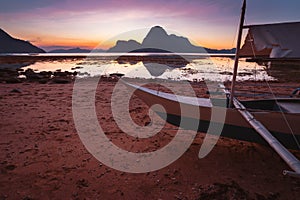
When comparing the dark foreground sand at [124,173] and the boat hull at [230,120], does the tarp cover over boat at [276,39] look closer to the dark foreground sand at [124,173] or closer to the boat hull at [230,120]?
the boat hull at [230,120]

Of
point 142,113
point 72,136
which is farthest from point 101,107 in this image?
point 72,136

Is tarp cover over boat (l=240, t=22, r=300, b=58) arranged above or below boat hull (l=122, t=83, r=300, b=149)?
above

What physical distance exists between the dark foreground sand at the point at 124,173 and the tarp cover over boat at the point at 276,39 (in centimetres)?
241

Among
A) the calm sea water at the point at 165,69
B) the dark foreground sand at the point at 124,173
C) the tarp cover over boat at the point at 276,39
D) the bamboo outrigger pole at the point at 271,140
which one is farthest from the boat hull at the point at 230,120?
the calm sea water at the point at 165,69

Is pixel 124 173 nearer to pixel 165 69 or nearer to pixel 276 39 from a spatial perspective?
pixel 276 39

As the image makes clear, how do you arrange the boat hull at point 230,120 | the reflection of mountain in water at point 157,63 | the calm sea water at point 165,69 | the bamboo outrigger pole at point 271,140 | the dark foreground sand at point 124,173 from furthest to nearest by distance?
the reflection of mountain in water at point 157,63
the calm sea water at point 165,69
the boat hull at point 230,120
the dark foreground sand at point 124,173
the bamboo outrigger pole at point 271,140

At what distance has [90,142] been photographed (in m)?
5.35

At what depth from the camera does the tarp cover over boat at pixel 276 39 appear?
12.5ft

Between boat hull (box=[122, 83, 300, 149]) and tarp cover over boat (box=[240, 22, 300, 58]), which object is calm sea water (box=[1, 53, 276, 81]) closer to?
tarp cover over boat (box=[240, 22, 300, 58])

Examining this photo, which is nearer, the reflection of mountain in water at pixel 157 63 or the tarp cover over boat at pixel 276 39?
the tarp cover over boat at pixel 276 39

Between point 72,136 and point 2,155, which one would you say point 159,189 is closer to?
point 72,136

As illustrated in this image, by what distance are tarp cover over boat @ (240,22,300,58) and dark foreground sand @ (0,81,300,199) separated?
241 centimetres

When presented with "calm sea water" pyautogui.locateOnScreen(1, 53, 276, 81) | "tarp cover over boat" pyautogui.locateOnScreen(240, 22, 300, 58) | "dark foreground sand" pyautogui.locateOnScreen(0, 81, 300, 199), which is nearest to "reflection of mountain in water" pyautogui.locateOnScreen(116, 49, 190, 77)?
"calm sea water" pyautogui.locateOnScreen(1, 53, 276, 81)

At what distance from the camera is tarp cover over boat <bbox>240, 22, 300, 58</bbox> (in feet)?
12.5
